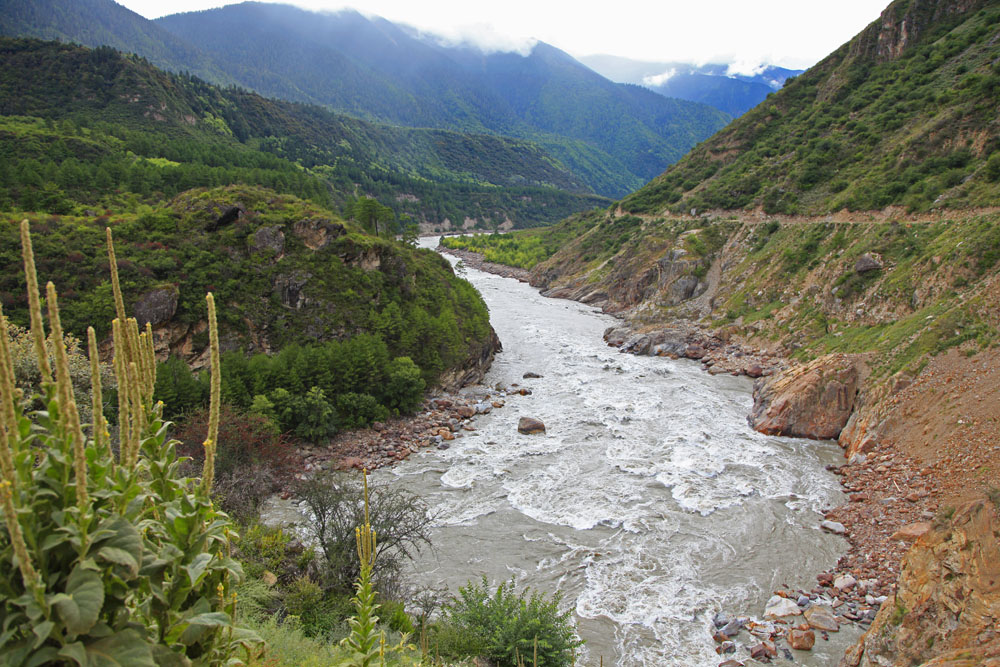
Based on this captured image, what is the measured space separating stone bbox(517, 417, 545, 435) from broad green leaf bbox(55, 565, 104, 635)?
84.5 ft

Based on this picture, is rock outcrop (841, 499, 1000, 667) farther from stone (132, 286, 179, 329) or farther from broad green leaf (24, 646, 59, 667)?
stone (132, 286, 179, 329)

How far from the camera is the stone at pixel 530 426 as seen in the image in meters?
28.3

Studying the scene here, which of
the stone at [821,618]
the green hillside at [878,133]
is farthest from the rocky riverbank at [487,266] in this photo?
the stone at [821,618]

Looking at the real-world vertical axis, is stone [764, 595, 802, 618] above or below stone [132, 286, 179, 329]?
below

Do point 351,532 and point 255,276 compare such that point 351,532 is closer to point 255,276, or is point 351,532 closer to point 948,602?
point 948,602

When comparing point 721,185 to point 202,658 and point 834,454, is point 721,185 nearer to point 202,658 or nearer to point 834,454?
point 834,454

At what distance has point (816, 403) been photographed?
2667 cm

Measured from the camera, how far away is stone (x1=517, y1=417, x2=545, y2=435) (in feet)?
92.7

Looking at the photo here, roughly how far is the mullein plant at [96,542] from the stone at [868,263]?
137ft

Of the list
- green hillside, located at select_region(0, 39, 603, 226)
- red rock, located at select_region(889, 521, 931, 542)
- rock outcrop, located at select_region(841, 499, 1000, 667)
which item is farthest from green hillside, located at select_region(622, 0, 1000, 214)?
green hillside, located at select_region(0, 39, 603, 226)

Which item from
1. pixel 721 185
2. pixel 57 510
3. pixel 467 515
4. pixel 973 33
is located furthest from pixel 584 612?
pixel 973 33

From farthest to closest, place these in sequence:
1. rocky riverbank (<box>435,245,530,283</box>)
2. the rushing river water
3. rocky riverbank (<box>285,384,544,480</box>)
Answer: rocky riverbank (<box>435,245,530,283</box>)
rocky riverbank (<box>285,384,544,480</box>)
the rushing river water

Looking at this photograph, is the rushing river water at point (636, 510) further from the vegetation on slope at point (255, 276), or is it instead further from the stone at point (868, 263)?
the stone at point (868, 263)

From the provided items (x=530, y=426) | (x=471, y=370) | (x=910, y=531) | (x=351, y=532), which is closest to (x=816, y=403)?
(x=910, y=531)
